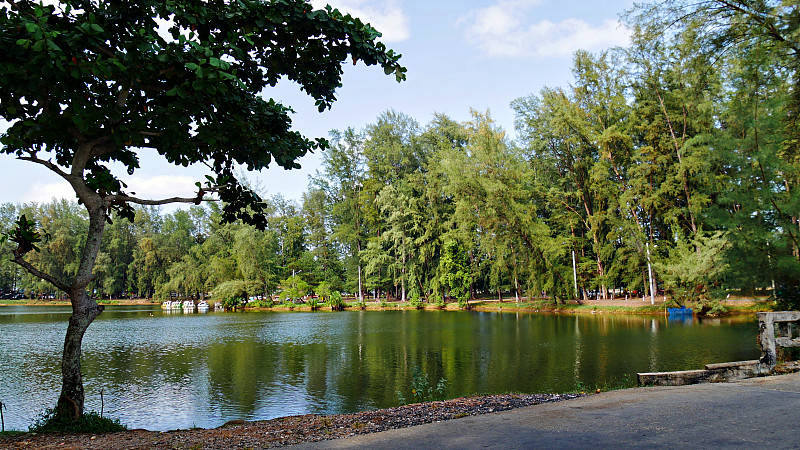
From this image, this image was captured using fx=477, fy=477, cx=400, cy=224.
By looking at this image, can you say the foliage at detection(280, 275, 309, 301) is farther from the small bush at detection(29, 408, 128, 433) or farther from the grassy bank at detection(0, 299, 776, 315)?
the small bush at detection(29, 408, 128, 433)

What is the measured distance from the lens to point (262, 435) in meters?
6.20

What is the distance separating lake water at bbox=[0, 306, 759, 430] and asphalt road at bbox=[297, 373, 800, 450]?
4.33 m

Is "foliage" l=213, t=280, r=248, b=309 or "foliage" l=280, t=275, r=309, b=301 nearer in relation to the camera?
"foliage" l=213, t=280, r=248, b=309

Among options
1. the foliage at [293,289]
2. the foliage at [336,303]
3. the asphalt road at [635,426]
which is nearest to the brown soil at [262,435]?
the asphalt road at [635,426]

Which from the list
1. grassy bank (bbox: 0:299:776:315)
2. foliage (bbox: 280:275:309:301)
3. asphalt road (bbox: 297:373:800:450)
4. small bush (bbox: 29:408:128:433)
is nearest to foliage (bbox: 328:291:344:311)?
grassy bank (bbox: 0:299:776:315)

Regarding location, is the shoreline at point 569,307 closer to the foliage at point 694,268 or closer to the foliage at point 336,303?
the foliage at point 336,303

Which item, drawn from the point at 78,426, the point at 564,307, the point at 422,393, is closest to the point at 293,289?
the point at 564,307

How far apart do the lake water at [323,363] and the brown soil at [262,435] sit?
121 inches

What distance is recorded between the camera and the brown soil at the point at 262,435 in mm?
5715

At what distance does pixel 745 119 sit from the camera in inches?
510

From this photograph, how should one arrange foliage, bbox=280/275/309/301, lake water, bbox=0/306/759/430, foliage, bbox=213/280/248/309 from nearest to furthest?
lake water, bbox=0/306/759/430, foliage, bbox=213/280/248/309, foliage, bbox=280/275/309/301

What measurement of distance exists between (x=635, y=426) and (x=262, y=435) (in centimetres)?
445


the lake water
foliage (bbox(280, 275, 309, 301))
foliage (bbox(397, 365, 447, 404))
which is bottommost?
the lake water

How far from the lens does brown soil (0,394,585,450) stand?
5715 millimetres
